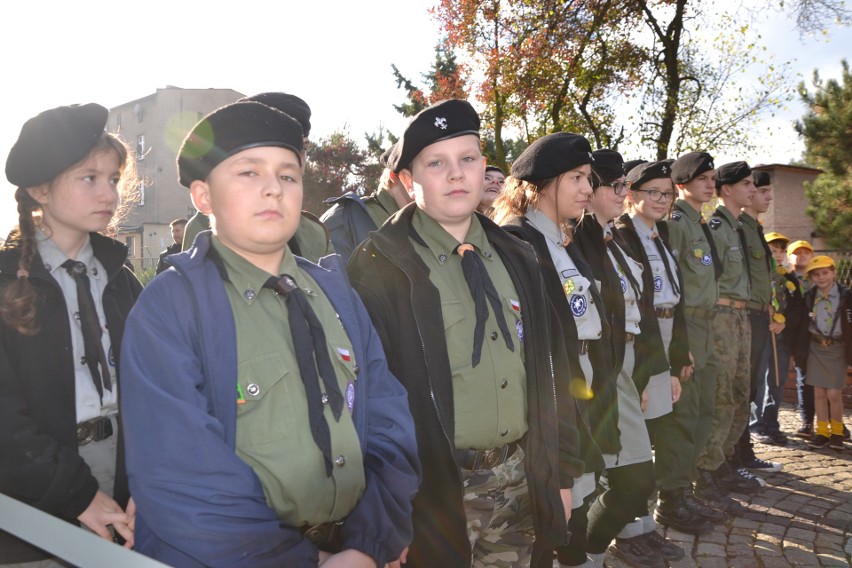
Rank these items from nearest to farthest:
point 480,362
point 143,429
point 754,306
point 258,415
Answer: point 143,429 → point 258,415 → point 480,362 → point 754,306

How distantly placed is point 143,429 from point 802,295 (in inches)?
306

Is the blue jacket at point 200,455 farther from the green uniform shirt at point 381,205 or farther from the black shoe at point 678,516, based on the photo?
the black shoe at point 678,516

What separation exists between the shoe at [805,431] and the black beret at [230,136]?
737 cm

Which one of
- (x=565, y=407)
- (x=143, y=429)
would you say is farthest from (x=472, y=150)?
(x=143, y=429)

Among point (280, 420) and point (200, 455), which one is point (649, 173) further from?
point (200, 455)

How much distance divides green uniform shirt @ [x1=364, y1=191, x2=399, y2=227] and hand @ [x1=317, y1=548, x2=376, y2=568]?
2.11m

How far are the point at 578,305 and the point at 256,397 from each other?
203 centimetres

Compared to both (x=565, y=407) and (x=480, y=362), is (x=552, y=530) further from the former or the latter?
(x=480, y=362)

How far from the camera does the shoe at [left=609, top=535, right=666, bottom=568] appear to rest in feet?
13.4

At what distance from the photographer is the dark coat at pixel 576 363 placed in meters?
3.11

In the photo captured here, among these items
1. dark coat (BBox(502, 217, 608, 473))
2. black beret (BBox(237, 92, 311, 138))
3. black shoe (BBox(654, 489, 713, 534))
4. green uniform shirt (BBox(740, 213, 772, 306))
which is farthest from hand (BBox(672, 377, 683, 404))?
black beret (BBox(237, 92, 311, 138))

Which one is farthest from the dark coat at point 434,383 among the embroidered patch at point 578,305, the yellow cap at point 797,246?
the yellow cap at point 797,246

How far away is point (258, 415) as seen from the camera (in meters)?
1.74

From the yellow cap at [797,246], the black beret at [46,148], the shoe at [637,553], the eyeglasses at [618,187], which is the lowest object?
Result: the shoe at [637,553]
